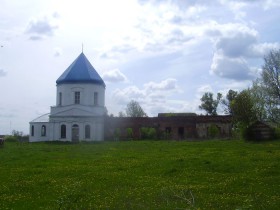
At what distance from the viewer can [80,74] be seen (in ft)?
187

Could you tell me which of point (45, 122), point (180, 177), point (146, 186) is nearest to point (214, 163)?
point (180, 177)

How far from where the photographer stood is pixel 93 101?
187ft

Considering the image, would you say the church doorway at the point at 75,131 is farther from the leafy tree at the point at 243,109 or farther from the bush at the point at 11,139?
the leafy tree at the point at 243,109

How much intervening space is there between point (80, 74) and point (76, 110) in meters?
5.14

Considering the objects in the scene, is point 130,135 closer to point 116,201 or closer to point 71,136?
point 71,136

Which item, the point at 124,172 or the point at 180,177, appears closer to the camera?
the point at 180,177

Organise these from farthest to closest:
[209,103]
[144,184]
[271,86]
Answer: [209,103] → [271,86] → [144,184]

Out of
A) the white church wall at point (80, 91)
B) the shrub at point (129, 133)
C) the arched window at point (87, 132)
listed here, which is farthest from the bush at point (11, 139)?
the shrub at point (129, 133)

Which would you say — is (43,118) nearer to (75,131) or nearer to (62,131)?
(62,131)

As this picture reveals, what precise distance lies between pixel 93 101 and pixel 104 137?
5.02 metres

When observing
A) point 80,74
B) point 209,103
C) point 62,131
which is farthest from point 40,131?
point 209,103

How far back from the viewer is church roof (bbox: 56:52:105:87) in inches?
2222

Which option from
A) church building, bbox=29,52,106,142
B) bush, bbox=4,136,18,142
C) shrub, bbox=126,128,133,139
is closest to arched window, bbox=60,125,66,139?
church building, bbox=29,52,106,142

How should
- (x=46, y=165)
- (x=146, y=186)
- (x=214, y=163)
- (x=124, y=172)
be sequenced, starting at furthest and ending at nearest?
(x=46, y=165), (x=214, y=163), (x=124, y=172), (x=146, y=186)
